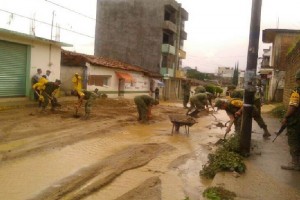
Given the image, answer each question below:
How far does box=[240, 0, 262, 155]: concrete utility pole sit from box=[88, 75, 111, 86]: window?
17.2 meters

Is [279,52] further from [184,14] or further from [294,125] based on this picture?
[294,125]

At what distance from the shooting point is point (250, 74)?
7199 millimetres

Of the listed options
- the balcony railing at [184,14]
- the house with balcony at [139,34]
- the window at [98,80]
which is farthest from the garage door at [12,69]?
the balcony railing at [184,14]

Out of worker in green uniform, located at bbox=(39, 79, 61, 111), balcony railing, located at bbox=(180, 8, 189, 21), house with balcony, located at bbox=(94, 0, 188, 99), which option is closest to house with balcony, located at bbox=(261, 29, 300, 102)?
house with balcony, located at bbox=(94, 0, 188, 99)

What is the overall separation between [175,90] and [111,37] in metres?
10.1

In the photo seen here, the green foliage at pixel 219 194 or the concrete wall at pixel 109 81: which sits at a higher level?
the concrete wall at pixel 109 81

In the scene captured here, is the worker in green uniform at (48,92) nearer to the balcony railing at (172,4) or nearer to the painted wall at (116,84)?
the painted wall at (116,84)

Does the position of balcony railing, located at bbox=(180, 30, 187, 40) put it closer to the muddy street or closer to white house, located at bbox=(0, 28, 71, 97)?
white house, located at bbox=(0, 28, 71, 97)

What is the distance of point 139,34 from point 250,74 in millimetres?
35165

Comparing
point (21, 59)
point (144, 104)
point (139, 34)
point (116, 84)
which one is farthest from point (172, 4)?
point (144, 104)

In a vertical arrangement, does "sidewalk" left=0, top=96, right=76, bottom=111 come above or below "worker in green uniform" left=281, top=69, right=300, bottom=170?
below

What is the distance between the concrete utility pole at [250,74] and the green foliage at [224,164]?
0.47 metres

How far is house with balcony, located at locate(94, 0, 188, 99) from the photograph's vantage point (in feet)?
134

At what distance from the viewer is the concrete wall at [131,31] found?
40.9 meters
